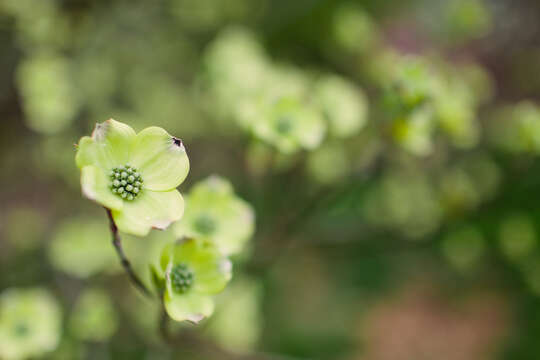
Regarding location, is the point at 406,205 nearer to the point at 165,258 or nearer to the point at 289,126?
the point at 289,126

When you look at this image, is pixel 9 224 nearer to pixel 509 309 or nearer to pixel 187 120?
pixel 187 120

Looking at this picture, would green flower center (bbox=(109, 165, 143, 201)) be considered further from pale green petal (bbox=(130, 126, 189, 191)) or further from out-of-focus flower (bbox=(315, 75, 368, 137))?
out-of-focus flower (bbox=(315, 75, 368, 137))

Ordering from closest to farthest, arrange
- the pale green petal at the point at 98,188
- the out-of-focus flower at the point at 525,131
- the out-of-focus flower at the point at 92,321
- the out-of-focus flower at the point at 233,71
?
1. the pale green petal at the point at 98,188
2. the out-of-focus flower at the point at 525,131
3. the out-of-focus flower at the point at 92,321
4. the out-of-focus flower at the point at 233,71

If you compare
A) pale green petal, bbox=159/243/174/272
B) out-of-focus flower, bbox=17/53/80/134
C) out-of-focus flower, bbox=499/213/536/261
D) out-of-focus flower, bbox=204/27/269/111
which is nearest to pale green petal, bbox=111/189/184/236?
pale green petal, bbox=159/243/174/272

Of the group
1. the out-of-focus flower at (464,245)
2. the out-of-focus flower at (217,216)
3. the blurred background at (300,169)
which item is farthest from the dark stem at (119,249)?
the out-of-focus flower at (464,245)

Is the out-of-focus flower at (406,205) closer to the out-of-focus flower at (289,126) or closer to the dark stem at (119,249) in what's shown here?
the out-of-focus flower at (289,126)

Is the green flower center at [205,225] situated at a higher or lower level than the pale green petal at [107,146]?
higher
